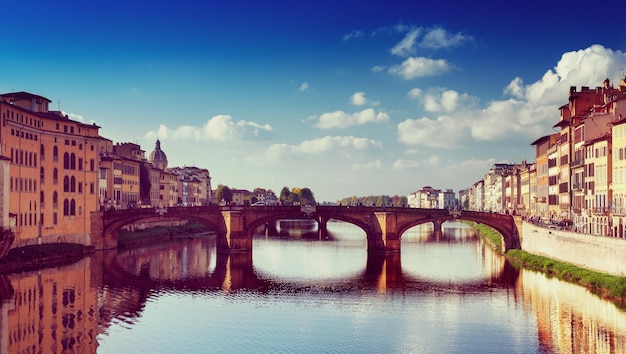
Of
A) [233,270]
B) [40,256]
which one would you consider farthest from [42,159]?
[233,270]

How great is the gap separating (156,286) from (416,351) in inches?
1073

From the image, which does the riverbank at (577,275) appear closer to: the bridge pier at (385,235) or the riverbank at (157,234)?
the bridge pier at (385,235)

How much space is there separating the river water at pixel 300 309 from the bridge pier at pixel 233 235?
763 centimetres

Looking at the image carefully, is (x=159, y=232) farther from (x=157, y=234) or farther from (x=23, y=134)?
(x=23, y=134)

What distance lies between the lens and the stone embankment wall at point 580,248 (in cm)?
4441

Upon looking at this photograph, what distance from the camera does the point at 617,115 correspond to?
58.8 m

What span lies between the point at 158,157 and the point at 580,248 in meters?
122

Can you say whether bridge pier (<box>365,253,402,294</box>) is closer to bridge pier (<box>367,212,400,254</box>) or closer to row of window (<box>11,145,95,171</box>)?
bridge pier (<box>367,212,400,254</box>)

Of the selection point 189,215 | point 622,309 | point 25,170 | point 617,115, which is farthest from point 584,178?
point 25,170

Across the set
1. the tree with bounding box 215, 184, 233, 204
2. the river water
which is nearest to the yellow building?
the river water

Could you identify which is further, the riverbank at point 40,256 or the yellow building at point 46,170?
the yellow building at point 46,170

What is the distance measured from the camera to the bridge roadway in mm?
77438

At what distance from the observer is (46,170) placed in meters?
70.5

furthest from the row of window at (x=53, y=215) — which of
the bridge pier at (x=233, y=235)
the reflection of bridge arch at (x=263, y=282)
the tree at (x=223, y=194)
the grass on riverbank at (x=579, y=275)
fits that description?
the tree at (x=223, y=194)
